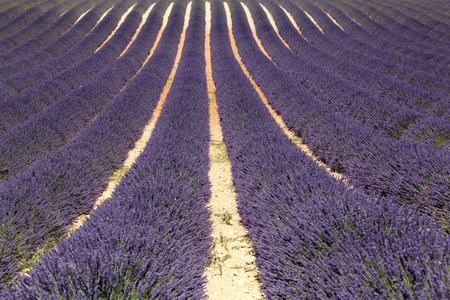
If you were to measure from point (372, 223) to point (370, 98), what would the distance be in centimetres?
565

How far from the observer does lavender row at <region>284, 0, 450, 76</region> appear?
11.3 meters

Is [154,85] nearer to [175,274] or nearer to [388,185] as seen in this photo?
[388,185]

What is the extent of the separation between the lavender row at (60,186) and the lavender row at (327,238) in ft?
6.51

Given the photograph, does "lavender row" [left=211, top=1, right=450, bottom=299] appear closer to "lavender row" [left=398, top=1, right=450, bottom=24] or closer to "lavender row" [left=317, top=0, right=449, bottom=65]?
"lavender row" [left=317, top=0, right=449, bottom=65]

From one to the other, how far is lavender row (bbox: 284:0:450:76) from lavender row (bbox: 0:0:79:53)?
13573 mm

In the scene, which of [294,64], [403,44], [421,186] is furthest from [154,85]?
[403,44]

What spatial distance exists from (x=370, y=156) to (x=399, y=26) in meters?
16.0

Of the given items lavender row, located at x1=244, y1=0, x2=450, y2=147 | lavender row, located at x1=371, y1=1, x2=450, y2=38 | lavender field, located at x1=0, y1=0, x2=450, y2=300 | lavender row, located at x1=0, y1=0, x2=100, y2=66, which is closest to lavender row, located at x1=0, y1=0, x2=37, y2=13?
lavender row, located at x1=0, y1=0, x2=100, y2=66

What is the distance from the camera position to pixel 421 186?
4.16 m

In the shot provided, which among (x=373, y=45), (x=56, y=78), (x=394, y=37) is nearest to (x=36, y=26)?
(x=56, y=78)

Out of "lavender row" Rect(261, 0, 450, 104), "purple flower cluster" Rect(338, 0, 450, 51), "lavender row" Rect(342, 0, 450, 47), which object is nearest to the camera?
"lavender row" Rect(261, 0, 450, 104)

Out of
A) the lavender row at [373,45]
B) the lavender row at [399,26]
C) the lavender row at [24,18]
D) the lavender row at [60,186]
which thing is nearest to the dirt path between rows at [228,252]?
the lavender row at [60,186]

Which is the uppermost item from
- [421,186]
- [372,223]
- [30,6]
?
[372,223]

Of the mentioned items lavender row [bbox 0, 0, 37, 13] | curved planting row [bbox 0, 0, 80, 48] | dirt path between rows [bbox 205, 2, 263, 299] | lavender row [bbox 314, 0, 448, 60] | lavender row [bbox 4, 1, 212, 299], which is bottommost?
curved planting row [bbox 0, 0, 80, 48]
